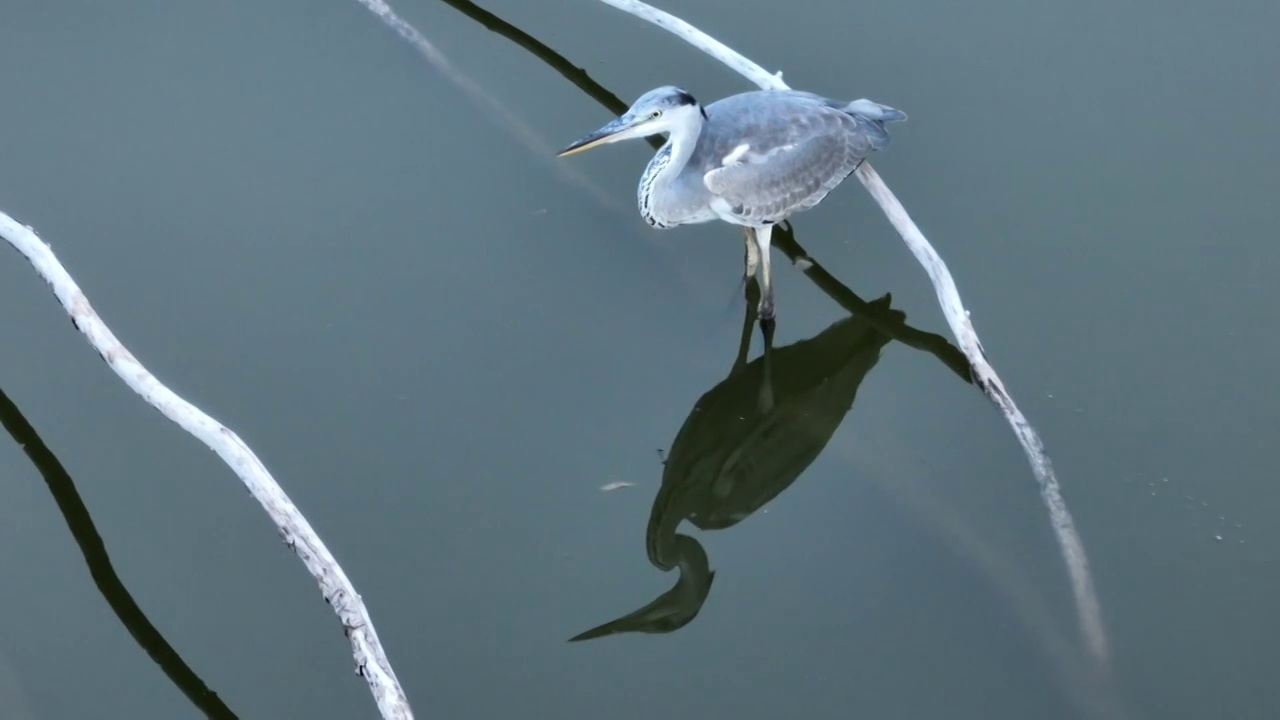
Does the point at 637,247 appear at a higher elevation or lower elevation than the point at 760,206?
lower

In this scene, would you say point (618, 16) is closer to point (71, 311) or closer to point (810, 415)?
point (810, 415)

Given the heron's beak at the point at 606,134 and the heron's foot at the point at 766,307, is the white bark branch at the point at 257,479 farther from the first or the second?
the heron's foot at the point at 766,307

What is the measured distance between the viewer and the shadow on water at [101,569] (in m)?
3.78

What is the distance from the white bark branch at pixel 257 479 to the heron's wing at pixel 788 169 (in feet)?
6.28

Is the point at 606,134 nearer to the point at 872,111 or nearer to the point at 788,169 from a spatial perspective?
the point at 788,169

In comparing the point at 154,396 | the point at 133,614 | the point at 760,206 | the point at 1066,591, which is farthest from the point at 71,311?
the point at 1066,591

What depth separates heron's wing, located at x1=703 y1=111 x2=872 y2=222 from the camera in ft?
14.7

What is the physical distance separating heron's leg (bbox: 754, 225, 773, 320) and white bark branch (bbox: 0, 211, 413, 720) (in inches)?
77.2

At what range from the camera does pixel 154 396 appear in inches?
142

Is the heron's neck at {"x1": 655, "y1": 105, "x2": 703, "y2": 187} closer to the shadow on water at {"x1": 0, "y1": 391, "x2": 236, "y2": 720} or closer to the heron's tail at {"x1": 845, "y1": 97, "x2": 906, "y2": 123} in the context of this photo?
the heron's tail at {"x1": 845, "y1": 97, "x2": 906, "y2": 123}

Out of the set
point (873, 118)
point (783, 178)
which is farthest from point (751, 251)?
point (873, 118)

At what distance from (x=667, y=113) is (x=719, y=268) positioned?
0.90 metres

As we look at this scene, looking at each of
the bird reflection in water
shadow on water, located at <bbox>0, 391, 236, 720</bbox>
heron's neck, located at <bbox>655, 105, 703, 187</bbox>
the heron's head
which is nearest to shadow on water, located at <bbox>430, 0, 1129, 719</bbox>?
the bird reflection in water

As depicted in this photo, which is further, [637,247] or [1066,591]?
[637,247]
